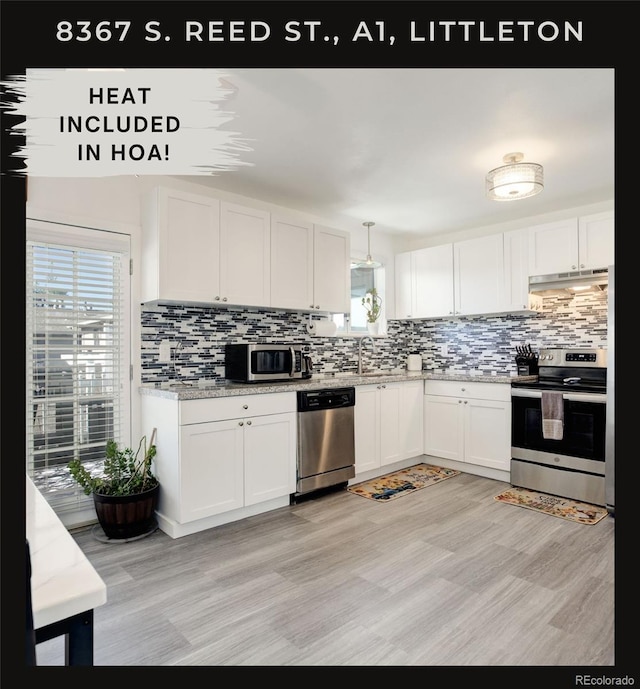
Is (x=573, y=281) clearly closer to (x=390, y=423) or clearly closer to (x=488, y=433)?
(x=488, y=433)

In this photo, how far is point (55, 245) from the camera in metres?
2.79

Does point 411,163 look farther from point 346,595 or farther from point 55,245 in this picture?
point 346,595

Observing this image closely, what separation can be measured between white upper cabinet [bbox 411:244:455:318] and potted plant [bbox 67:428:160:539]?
2.89 m

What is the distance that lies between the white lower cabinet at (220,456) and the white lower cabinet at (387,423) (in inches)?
28.7

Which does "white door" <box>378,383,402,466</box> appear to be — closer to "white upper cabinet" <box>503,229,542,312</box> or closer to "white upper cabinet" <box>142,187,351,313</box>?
"white upper cabinet" <box>142,187,351,313</box>

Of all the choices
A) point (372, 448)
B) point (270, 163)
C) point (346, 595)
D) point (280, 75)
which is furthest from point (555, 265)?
point (346, 595)

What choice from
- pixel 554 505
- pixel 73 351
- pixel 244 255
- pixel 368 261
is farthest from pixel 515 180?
pixel 73 351

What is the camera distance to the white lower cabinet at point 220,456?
8.97ft

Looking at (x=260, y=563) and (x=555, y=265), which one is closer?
(x=260, y=563)

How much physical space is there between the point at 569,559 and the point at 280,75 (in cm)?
283

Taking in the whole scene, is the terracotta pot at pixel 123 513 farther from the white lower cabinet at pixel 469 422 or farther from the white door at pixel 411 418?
the white lower cabinet at pixel 469 422

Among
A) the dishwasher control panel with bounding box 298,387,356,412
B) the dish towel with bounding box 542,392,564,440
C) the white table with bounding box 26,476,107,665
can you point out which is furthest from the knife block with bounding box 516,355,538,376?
the white table with bounding box 26,476,107,665

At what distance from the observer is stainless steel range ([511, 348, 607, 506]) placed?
333 cm
